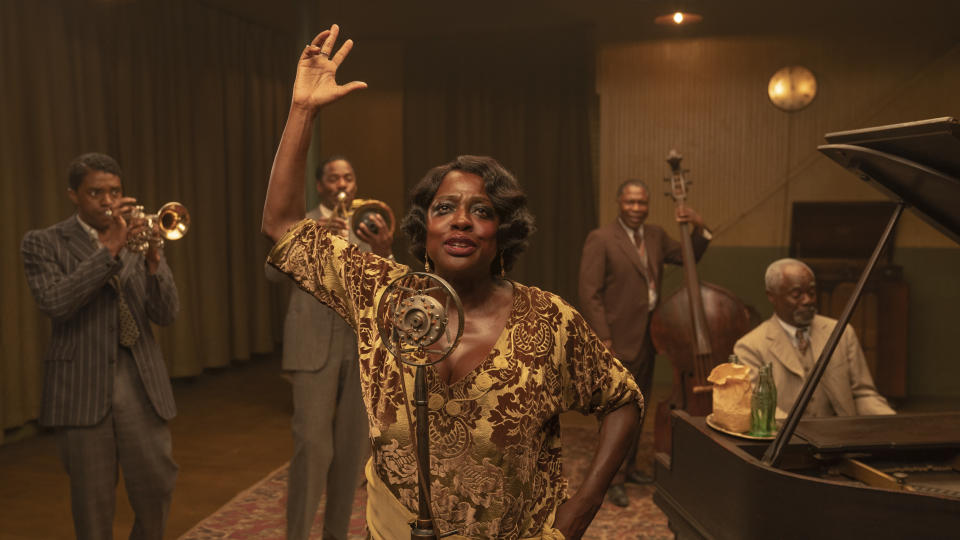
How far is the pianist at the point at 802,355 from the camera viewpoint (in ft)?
10.8


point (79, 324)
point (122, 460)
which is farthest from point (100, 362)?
point (122, 460)

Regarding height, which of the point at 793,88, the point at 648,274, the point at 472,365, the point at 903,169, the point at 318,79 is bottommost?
the point at 648,274

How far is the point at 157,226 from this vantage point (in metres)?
3.04

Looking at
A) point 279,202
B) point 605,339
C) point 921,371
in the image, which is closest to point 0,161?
point 605,339

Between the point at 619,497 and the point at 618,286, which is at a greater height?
the point at 618,286

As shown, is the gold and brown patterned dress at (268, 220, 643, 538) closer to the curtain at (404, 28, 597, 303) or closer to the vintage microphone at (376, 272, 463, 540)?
→ the vintage microphone at (376, 272, 463, 540)

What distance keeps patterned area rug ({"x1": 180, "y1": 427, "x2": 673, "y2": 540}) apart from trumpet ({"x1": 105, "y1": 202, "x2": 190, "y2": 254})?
159 centimetres

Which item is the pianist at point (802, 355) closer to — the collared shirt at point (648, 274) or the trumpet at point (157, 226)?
the collared shirt at point (648, 274)

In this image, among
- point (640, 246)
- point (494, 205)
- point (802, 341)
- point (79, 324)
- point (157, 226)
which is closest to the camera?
point (494, 205)

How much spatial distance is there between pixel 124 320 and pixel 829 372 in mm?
2833

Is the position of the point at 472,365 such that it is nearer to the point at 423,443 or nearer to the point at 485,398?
the point at 485,398

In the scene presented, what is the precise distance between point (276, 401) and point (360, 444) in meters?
3.55

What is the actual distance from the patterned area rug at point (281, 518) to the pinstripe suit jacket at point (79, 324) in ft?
3.99

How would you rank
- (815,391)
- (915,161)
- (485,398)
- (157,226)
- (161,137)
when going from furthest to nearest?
(161,137) < (815,391) < (157,226) < (915,161) < (485,398)
